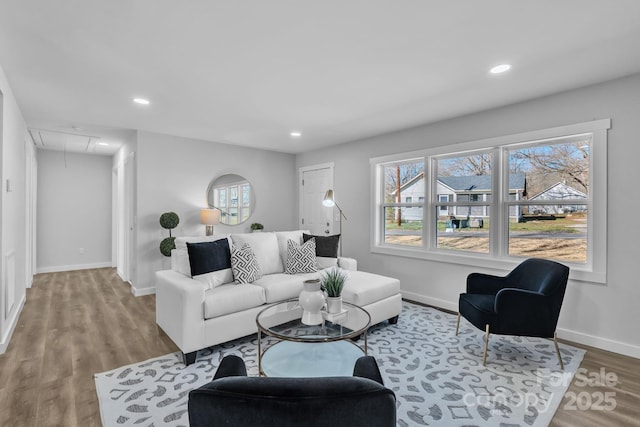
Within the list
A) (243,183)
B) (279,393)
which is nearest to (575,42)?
(279,393)

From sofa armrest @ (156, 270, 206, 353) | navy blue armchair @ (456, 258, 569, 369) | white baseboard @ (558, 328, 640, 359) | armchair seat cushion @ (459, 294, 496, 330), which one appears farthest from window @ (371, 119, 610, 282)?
sofa armrest @ (156, 270, 206, 353)

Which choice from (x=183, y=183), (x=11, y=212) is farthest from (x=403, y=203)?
(x=11, y=212)

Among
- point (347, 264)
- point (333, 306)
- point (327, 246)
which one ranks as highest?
point (327, 246)

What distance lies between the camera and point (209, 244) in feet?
10.5

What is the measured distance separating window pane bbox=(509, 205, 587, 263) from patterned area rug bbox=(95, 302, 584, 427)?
91 cm

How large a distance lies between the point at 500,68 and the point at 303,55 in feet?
5.35

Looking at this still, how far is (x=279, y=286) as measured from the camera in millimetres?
3131

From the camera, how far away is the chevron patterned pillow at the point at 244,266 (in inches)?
124

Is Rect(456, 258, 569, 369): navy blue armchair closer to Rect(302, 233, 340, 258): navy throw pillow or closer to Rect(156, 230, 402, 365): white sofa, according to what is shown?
Rect(156, 230, 402, 365): white sofa

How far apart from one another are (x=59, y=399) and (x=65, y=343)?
1.08 m

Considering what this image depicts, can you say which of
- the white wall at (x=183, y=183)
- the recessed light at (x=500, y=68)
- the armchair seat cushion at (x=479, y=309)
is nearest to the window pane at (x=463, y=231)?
the armchair seat cushion at (x=479, y=309)

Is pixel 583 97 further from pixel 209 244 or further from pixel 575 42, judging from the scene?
pixel 209 244

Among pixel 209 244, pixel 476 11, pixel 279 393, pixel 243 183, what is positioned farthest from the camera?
pixel 243 183

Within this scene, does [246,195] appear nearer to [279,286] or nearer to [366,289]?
[279,286]
